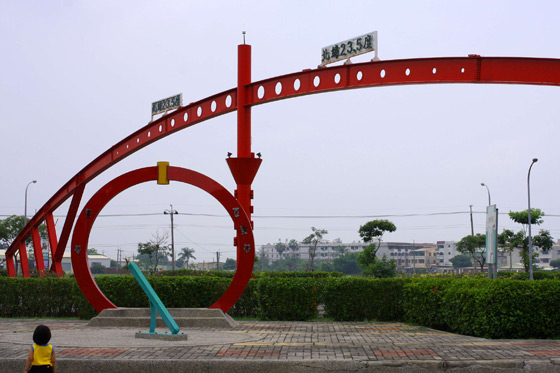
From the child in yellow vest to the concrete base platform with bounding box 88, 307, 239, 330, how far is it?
6783 mm

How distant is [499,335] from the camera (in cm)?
1125

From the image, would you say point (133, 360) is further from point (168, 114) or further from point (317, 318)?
point (168, 114)

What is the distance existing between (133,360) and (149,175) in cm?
629

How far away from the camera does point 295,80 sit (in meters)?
18.4

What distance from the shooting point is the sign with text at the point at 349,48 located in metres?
17.5

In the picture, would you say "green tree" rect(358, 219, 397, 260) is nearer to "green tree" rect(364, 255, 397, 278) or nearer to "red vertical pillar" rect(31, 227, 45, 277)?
"green tree" rect(364, 255, 397, 278)

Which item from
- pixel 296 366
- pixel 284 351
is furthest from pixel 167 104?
pixel 296 366

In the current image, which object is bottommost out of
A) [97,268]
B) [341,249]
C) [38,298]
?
[97,268]

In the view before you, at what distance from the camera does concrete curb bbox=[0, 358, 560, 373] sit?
8.38 metres

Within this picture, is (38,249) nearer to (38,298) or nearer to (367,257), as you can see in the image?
(38,298)

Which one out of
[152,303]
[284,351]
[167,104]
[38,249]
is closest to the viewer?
[284,351]

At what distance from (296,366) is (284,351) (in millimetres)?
1090

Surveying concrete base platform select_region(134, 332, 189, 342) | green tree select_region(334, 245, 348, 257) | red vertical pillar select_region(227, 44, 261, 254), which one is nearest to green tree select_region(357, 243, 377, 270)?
red vertical pillar select_region(227, 44, 261, 254)

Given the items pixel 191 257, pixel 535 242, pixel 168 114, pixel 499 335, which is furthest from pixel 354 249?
pixel 499 335
